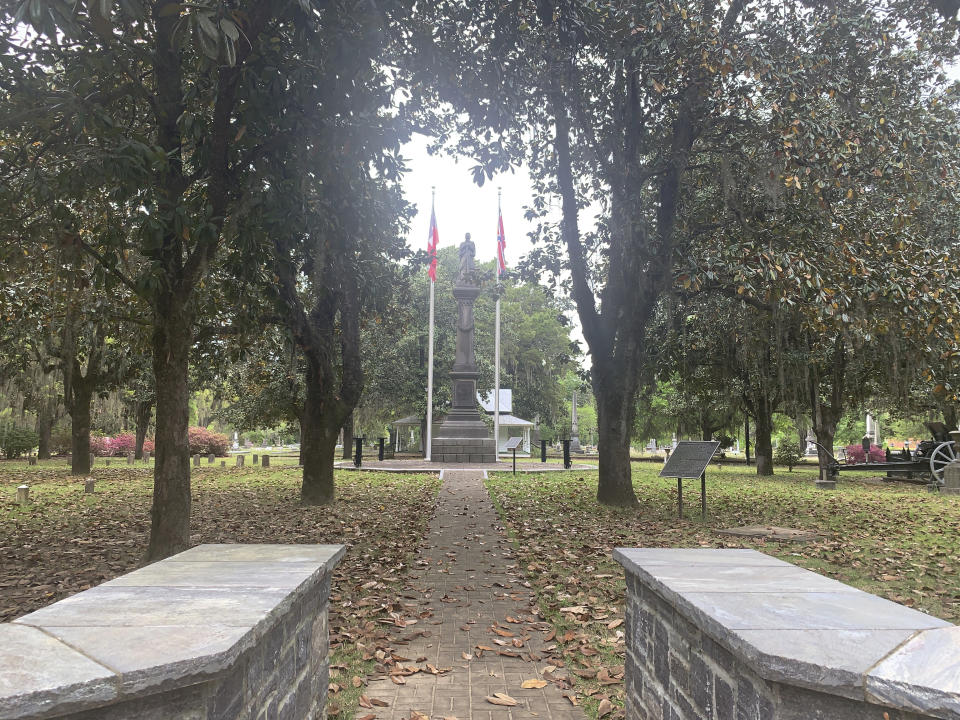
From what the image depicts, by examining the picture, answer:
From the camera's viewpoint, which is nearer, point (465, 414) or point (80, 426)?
point (80, 426)

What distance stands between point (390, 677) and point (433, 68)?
7.10m

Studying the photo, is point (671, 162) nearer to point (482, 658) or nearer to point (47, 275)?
point (482, 658)

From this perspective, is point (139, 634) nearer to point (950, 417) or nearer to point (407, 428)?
point (950, 417)

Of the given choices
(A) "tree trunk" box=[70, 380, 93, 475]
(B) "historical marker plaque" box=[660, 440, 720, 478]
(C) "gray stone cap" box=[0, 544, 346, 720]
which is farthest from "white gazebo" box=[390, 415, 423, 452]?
(C) "gray stone cap" box=[0, 544, 346, 720]

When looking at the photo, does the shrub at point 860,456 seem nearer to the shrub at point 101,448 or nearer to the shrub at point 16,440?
the shrub at point 101,448

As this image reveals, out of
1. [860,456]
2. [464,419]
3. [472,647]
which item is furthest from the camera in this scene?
[860,456]

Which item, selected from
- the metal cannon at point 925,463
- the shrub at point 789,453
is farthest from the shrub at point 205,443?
the metal cannon at point 925,463

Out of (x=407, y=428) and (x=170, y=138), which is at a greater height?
(x=170, y=138)

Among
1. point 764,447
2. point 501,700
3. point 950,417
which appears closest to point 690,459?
point 501,700

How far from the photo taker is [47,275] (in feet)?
35.7

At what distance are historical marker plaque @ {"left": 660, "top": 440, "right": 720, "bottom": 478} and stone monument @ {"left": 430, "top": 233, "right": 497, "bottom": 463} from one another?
17.1 metres

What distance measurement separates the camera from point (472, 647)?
15.8 ft

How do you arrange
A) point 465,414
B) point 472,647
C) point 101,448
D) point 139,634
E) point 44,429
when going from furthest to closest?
point 101,448 → point 44,429 → point 465,414 → point 472,647 → point 139,634

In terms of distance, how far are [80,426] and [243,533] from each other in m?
14.3
